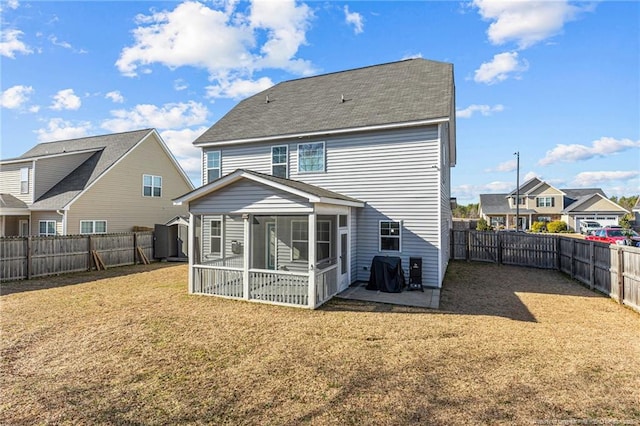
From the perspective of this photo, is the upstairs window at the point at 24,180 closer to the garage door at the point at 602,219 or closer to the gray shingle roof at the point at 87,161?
the gray shingle roof at the point at 87,161

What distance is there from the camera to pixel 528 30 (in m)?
10.5

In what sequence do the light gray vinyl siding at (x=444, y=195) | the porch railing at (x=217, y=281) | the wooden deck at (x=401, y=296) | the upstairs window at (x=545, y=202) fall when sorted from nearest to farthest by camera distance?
the wooden deck at (x=401, y=296) → the porch railing at (x=217, y=281) → the light gray vinyl siding at (x=444, y=195) → the upstairs window at (x=545, y=202)

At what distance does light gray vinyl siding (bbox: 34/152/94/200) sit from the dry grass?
1248 cm

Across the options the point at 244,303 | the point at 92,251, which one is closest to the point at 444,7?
the point at 244,303

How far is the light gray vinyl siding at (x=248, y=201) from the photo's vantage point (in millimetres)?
8328

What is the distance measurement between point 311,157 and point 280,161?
1330 millimetres

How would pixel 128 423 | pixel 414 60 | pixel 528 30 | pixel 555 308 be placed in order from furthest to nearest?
pixel 414 60 → pixel 528 30 → pixel 555 308 → pixel 128 423

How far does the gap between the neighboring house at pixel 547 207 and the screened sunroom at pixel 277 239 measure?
128ft

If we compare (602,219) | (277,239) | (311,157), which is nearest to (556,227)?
(602,219)

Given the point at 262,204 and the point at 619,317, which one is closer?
the point at 619,317

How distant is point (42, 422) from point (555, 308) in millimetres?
10565

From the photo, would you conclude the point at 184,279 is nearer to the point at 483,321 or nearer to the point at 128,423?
the point at 128,423

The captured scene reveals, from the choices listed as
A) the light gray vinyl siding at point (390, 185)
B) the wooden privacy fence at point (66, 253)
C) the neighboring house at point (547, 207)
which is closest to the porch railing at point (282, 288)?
the light gray vinyl siding at point (390, 185)

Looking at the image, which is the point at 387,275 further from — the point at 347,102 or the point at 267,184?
the point at 347,102
